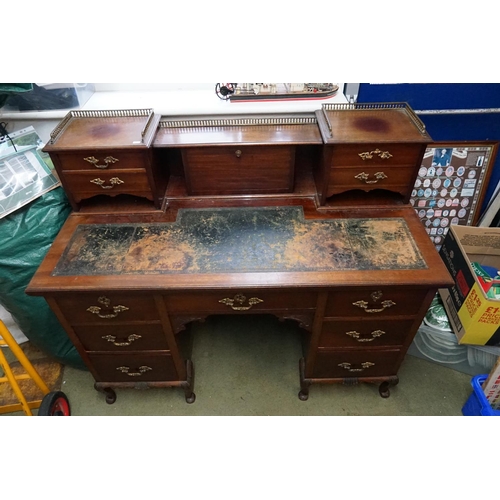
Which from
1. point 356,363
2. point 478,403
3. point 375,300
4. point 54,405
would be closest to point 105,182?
point 54,405

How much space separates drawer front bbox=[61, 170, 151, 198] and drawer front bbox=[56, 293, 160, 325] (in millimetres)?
448

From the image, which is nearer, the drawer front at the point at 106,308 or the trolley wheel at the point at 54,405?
the drawer front at the point at 106,308

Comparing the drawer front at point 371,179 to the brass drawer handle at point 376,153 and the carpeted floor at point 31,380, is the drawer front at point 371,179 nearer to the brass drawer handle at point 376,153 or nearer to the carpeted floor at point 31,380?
the brass drawer handle at point 376,153

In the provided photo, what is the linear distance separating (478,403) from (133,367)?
61.2 inches

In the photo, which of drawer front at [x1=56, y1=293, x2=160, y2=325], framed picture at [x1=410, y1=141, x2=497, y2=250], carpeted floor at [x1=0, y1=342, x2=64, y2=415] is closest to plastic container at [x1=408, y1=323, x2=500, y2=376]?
framed picture at [x1=410, y1=141, x2=497, y2=250]

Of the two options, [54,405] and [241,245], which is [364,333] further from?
[54,405]

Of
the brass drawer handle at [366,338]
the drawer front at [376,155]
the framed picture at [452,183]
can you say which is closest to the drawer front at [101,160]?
the drawer front at [376,155]

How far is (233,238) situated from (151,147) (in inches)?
18.8

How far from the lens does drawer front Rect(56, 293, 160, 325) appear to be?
51.6 inches

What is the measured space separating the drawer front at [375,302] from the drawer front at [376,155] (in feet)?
1.64

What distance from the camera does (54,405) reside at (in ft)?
5.41

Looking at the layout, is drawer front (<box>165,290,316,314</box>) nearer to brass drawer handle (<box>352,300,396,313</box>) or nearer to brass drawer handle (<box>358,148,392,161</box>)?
brass drawer handle (<box>352,300,396,313</box>)

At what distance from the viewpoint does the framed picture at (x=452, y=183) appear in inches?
74.0

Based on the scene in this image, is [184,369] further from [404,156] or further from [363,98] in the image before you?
[363,98]
